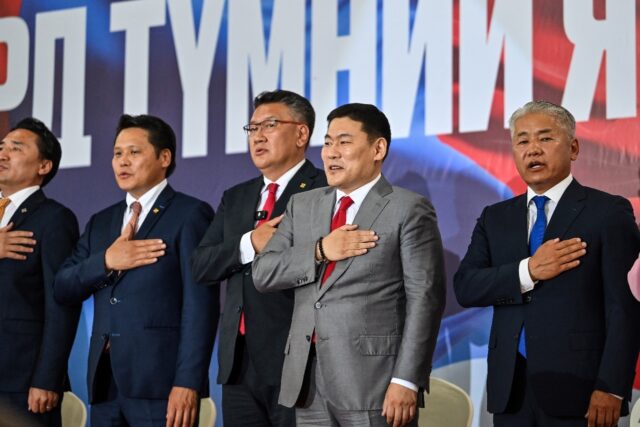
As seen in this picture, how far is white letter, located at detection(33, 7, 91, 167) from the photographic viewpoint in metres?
5.63

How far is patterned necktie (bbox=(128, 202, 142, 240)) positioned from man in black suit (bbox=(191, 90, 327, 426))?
0.35 metres

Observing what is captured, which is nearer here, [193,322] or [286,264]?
[286,264]

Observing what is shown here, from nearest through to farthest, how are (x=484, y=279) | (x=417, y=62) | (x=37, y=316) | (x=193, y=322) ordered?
(x=484, y=279) → (x=193, y=322) → (x=37, y=316) → (x=417, y=62)

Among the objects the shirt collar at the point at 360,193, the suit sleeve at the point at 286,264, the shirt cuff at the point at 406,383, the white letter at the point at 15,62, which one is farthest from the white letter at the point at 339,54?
the shirt cuff at the point at 406,383

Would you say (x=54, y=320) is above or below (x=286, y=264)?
below

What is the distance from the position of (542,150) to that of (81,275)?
71.0 inches

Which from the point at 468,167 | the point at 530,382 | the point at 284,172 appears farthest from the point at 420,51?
the point at 530,382

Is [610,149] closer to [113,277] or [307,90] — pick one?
[307,90]

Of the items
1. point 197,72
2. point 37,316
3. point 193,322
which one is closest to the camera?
point 193,322

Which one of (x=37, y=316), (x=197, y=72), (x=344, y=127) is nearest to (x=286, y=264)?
(x=344, y=127)

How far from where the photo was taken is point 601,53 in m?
4.36

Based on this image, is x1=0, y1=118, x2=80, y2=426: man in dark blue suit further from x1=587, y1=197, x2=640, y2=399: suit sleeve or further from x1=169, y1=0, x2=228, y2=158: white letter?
x1=587, y1=197, x2=640, y2=399: suit sleeve

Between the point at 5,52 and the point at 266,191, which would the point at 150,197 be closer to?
the point at 266,191

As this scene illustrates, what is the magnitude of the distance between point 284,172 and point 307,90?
4.52 ft
